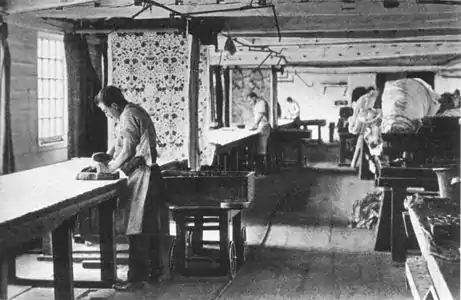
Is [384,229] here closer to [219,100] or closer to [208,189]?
[208,189]

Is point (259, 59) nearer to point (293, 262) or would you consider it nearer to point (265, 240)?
point (265, 240)

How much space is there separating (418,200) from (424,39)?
8.30 m

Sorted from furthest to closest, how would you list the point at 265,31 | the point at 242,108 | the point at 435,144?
the point at 242,108, the point at 265,31, the point at 435,144

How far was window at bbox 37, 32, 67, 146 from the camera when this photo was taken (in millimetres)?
9062

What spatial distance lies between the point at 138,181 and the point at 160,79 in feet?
7.43

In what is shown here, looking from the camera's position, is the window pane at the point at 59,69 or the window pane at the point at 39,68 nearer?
the window pane at the point at 39,68

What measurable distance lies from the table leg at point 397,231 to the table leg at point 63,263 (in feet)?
11.0

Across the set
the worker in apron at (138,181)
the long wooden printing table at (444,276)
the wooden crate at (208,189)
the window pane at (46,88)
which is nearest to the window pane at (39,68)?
the window pane at (46,88)

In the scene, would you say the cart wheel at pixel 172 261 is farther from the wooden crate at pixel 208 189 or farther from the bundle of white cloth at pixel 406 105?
the bundle of white cloth at pixel 406 105

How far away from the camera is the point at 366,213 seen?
29.5ft

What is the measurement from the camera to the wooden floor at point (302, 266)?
5875 millimetres

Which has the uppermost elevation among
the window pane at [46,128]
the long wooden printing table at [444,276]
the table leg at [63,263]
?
the window pane at [46,128]

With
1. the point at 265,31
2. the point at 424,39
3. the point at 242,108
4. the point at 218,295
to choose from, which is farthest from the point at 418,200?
the point at 242,108

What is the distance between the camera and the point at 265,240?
8094 millimetres
